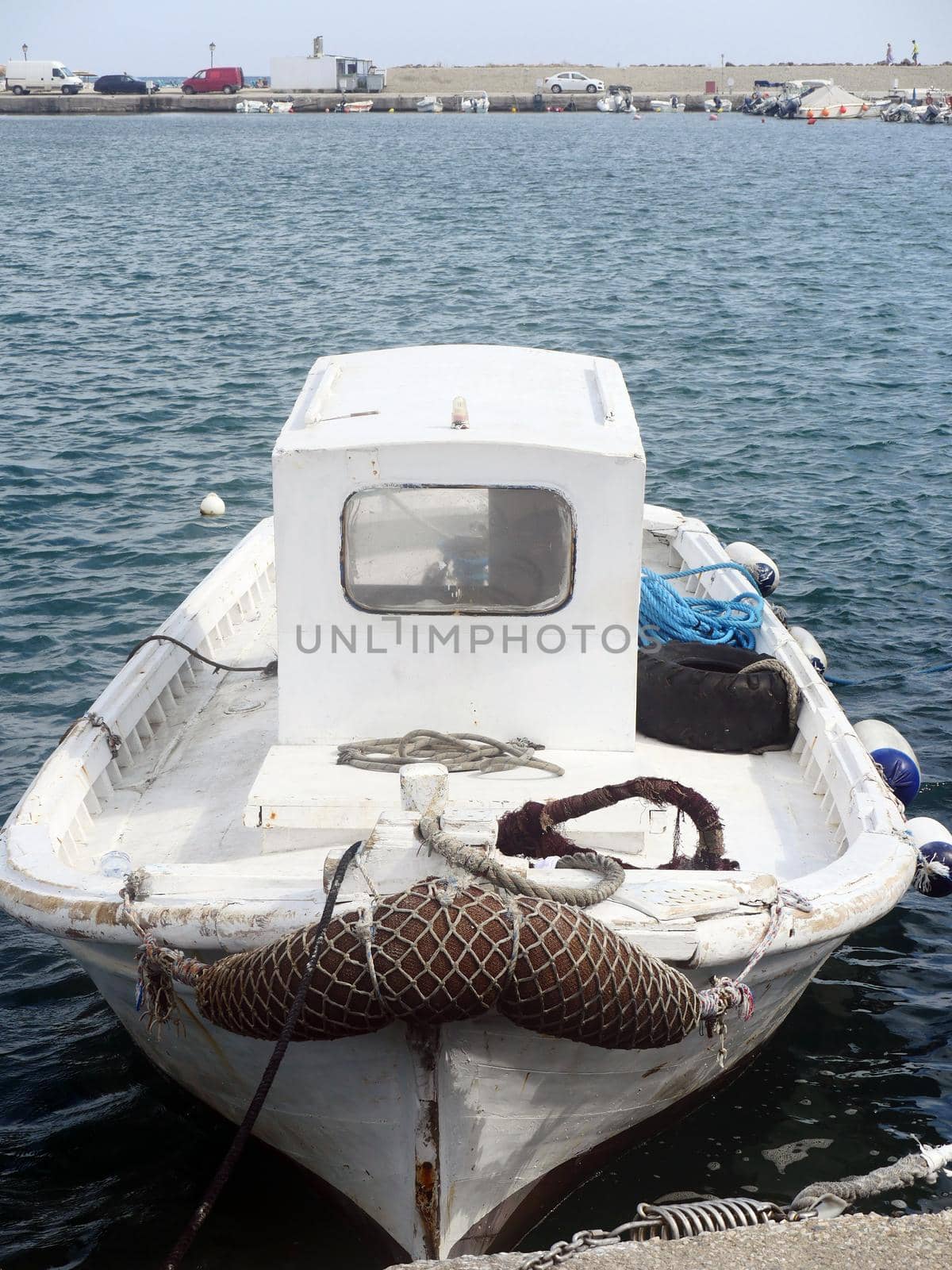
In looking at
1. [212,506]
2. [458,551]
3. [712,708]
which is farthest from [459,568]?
[212,506]

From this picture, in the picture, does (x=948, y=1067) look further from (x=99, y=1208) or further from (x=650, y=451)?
(x=650, y=451)

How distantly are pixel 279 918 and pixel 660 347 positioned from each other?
63.1ft

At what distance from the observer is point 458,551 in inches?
226

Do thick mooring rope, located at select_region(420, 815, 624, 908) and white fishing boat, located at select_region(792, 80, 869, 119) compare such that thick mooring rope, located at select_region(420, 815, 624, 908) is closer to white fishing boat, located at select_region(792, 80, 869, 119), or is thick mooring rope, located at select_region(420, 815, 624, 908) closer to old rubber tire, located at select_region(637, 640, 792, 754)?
old rubber tire, located at select_region(637, 640, 792, 754)

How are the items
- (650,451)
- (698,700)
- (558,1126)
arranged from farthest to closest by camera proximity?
(650,451) → (698,700) → (558,1126)

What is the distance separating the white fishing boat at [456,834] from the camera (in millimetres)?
4090

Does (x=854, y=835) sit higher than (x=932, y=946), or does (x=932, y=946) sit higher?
(x=854, y=835)

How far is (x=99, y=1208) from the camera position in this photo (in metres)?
5.38

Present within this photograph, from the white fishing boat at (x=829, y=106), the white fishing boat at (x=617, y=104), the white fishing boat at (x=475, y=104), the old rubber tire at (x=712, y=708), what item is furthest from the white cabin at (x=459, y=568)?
the white fishing boat at (x=617, y=104)

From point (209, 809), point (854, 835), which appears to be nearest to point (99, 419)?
point (209, 809)

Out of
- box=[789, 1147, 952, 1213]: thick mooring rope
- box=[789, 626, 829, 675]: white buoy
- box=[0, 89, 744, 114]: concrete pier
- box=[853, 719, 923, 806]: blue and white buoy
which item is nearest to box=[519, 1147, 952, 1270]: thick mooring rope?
box=[789, 1147, 952, 1213]: thick mooring rope

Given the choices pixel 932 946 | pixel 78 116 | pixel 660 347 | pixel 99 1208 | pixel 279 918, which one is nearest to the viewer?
pixel 279 918

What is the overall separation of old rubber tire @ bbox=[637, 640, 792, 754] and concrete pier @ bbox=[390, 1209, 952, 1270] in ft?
9.13

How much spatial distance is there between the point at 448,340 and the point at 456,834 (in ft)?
63.3
